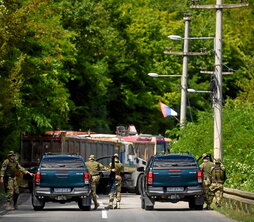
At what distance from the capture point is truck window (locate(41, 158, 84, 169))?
33472 millimetres

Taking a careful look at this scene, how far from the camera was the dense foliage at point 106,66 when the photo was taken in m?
43.1

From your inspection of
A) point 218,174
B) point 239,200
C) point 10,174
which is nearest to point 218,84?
point 218,174

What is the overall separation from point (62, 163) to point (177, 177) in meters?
3.46

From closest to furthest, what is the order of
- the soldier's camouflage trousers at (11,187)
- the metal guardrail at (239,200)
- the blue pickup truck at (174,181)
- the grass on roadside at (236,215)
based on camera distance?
the grass on roadside at (236,215)
the metal guardrail at (239,200)
the blue pickup truck at (174,181)
the soldier's camouflage trousers at (11,187)

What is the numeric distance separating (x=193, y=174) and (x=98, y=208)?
3803mm

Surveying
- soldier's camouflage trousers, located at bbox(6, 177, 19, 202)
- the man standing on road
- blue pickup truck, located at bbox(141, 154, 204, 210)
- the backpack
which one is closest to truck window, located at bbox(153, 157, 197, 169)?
blue pickup truck, located at bbox(141, 154, 204, 210)

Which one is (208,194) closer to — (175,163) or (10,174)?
(175,163)

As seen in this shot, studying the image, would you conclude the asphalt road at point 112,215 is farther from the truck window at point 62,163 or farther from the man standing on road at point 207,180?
the truck window at point 62,163

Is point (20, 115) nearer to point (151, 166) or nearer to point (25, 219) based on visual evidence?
point (151, 166)

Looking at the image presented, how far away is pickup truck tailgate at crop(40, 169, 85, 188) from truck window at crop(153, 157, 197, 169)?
2.28m

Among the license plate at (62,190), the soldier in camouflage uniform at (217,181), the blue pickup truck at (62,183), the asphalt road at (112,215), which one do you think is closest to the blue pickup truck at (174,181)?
the asphalt road at (112,215)

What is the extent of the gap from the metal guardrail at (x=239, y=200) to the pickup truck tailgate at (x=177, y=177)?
3.73 ft

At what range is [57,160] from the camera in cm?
3359

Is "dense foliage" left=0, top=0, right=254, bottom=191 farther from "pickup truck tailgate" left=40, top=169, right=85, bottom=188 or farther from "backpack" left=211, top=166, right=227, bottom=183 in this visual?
"pickup truck tailgate" left=40, top=169, right=85, bottom=188
